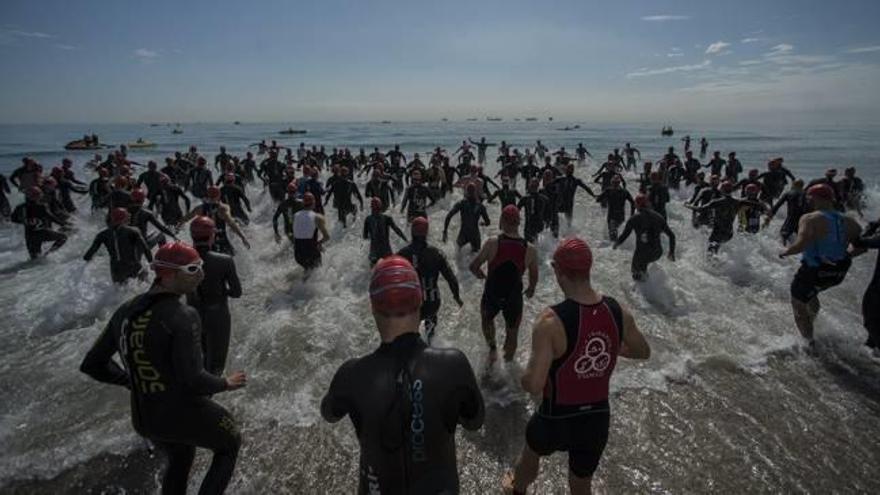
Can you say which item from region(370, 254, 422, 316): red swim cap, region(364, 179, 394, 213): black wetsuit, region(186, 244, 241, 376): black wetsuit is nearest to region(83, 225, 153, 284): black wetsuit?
region(186, 244, 241, 376): black wetsuit

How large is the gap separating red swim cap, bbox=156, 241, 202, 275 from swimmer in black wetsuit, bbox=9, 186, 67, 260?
10182 millimetres

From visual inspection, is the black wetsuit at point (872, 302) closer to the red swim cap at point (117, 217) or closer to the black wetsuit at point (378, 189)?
the red swim cap at point (117, 217)

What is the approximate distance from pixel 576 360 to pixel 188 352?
2.29m

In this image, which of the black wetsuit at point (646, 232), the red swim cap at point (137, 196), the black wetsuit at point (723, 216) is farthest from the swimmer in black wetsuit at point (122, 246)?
the black wetsuit at point (723, 216)

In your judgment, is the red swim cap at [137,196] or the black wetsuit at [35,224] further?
the black wetsuit at [35,224]

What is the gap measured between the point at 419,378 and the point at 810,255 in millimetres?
5990

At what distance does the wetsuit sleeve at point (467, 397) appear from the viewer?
2.13 m

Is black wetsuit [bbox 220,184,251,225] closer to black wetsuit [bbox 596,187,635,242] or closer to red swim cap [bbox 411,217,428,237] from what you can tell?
red swim cap [bbox 411,217,428,237]

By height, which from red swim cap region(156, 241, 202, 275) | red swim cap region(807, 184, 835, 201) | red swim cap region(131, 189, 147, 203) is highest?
red swim cap region(807, 184, 835, 201)

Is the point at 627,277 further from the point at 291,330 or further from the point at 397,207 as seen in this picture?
the point at 397,207

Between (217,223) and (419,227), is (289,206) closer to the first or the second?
(217,223)

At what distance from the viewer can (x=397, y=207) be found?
1839 centimetres

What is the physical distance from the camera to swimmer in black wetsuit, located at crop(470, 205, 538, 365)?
566 cm

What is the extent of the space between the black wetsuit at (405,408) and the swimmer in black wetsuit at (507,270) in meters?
3.50
